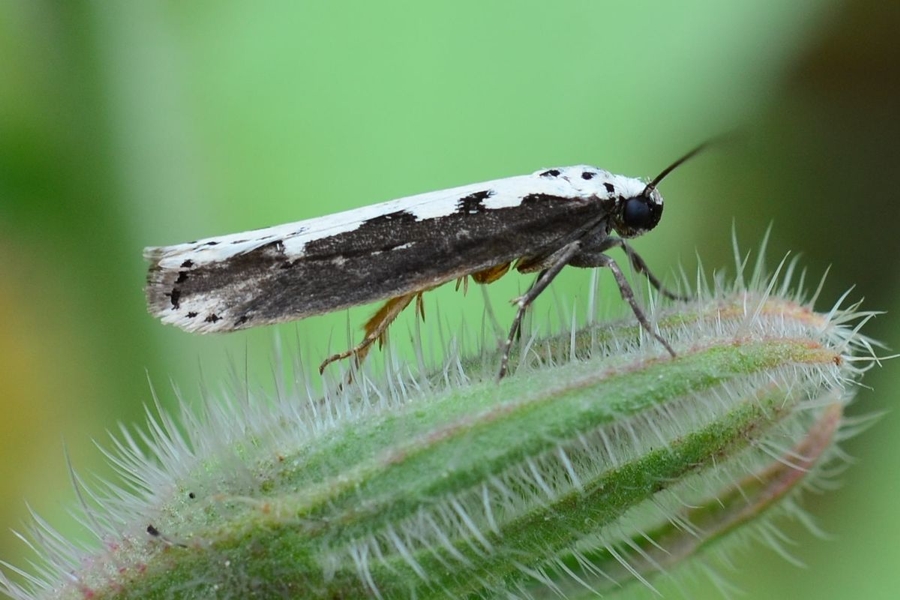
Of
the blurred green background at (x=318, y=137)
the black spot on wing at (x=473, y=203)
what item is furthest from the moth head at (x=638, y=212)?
the blurred green background at (x=318, y=137)

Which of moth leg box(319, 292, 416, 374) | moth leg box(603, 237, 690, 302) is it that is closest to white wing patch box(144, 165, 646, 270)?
moth leg box(603, 237, 690, 302)

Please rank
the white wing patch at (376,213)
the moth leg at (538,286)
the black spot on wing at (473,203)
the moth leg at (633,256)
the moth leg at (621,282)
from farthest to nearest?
the moth leg at (633,256) → the black spot on wing at (473,203) → the white wing patch at (376,213) → the moth leg at (538,286) → the moth leg at (621,282)

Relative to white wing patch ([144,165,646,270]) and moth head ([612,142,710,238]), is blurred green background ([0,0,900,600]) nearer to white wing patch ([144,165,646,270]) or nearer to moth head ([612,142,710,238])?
moth head ([612,142,710,238])

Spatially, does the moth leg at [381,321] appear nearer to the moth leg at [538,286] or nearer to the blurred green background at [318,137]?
the moth leg at [538,286]

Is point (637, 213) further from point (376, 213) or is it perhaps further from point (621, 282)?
point (376, 213)

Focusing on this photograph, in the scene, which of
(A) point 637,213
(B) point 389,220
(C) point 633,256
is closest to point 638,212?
(A) point 637,213
